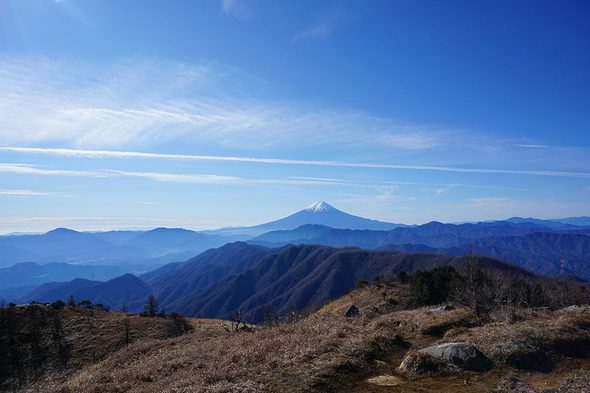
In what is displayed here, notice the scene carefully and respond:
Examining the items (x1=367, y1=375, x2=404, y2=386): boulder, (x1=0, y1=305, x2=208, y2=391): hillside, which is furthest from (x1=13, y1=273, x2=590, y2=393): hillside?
(x1=0, y1=305, x2=208, y2=391): hillside

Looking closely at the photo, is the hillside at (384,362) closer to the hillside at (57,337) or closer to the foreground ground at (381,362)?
the foreground ground at (381,362)

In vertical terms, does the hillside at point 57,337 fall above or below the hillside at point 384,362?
below

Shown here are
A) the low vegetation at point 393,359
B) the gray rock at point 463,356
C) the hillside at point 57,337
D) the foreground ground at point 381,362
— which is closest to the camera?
the foreground ground at point 381,362

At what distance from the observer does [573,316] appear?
17.8 m

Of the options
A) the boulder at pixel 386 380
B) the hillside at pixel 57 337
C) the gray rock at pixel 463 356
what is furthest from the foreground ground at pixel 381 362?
the hillside at pixel 57 337

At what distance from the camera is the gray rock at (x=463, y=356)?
40.2 feet

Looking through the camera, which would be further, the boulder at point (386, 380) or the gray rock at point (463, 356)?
the gray rock at point (463, 356)

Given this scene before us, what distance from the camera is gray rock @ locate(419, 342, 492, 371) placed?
40.2ft

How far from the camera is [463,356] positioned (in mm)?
12422

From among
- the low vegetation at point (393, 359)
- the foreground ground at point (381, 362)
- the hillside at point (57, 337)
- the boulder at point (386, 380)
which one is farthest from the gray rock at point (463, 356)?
the hillside at point (57, 337)

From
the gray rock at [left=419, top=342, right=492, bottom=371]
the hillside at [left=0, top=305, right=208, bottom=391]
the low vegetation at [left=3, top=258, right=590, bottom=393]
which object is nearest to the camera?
the low vegetation at [left=3, top=258, right=590, bottom=393]

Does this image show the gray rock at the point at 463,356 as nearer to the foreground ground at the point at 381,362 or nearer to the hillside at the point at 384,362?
the hillside at the point at 384,362

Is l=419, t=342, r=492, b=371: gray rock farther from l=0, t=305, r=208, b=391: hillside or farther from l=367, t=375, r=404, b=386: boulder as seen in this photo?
l=0, t=305, r=208, b=391: hillside

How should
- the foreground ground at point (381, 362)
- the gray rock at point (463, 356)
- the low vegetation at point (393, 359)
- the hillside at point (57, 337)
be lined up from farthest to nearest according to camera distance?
the hillside at point (57, 337), the gray rock at point (463, 356), the low vegetation at point (393, 359), the foreground ground at point (381, 362)
